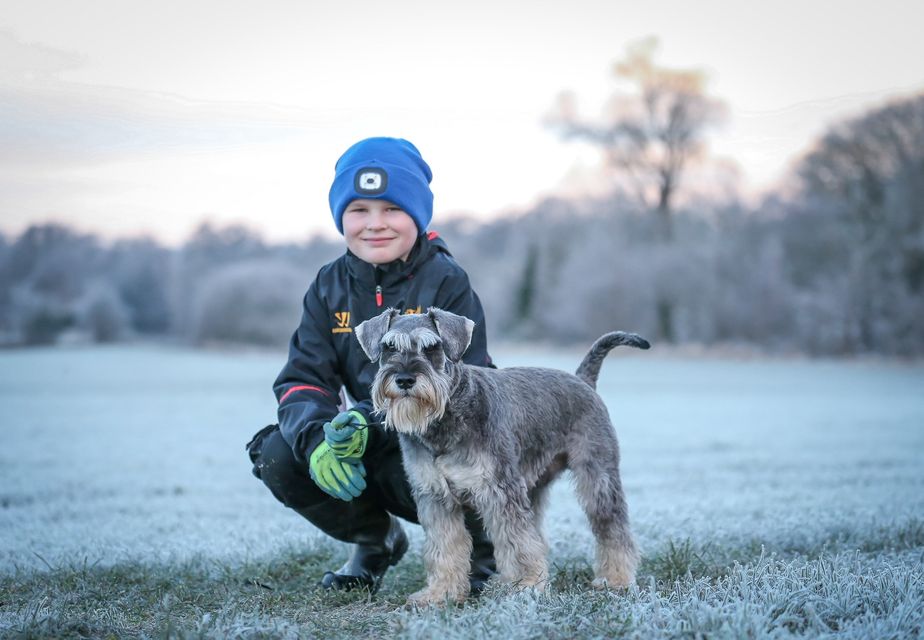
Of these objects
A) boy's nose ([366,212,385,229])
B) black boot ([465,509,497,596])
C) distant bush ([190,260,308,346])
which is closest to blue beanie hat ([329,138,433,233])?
boy's nose ([366,212,385,229])

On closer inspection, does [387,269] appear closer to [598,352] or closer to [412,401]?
[412,401]

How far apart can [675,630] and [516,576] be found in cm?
111

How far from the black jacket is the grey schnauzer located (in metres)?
0.58

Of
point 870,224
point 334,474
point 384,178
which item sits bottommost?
point 334,474

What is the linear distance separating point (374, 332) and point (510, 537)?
4.77 ft

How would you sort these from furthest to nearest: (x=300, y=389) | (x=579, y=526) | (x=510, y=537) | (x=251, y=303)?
(x=251, y=303) → (x=579, y=526) → (x=300, y=389) → (x=510, y=537)

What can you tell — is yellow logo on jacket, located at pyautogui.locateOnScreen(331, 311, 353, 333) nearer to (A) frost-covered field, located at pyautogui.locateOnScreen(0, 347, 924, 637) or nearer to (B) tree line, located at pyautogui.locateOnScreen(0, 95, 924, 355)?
(A) frost-covered field, located at pyautogui.locateOnScreen(0, 347, 924, 637)

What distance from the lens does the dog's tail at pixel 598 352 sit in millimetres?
5531

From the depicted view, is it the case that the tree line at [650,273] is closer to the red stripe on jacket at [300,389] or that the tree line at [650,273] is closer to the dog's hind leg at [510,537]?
the red stripe on jacket at [300,389]

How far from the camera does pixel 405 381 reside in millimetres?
4301

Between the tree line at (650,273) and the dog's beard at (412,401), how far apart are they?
2878 centimetres

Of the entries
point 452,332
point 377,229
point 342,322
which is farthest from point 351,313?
point 452,332

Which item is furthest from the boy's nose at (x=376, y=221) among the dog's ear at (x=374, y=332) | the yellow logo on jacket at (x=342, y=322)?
the dog's ear at (x=374, y=332)

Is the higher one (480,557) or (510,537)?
(510,537)
